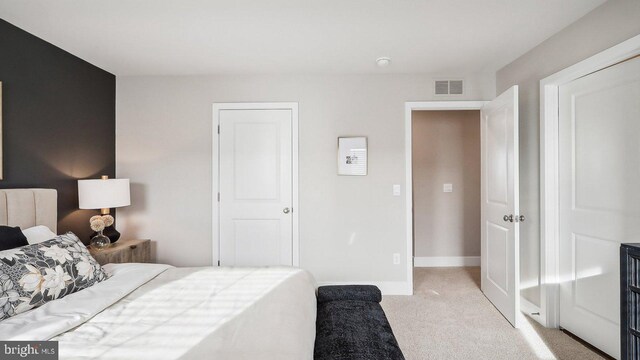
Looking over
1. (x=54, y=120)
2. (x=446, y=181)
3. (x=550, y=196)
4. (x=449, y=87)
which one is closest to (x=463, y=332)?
(x=550, y=196)

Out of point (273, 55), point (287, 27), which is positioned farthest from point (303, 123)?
point (287, 27)

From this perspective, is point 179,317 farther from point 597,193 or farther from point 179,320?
point 597,193

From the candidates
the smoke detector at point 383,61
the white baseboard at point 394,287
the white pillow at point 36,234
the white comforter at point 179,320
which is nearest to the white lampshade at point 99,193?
the white pillow at point 36,234

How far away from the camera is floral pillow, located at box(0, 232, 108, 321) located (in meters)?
1.31

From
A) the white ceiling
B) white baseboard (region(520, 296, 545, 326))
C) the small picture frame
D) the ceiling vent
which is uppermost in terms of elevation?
the white ceiling

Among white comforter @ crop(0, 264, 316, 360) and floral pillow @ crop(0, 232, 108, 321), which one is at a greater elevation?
floral pillow @ crop(0, 232, 108, 321)

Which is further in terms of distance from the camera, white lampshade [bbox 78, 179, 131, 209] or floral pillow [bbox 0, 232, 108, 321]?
white lampshade [bbox 78, 179, 131, 209]

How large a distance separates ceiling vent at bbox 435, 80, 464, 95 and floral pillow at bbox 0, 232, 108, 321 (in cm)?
332

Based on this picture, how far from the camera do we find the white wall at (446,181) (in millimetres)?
4156

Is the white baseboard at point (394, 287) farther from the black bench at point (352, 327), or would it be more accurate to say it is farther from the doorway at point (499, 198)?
the black bench at point (352, 327)

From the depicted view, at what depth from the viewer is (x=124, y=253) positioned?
2.62 m

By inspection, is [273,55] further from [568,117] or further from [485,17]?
[568,117]

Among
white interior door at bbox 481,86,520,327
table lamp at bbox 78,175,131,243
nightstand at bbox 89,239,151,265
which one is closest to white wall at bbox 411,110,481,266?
white interior door at bbox 481,86,520,327

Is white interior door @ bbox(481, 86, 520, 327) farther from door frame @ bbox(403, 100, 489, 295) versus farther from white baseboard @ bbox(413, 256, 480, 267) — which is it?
white baseboard @ bbox(413, 256, 480, 267)
